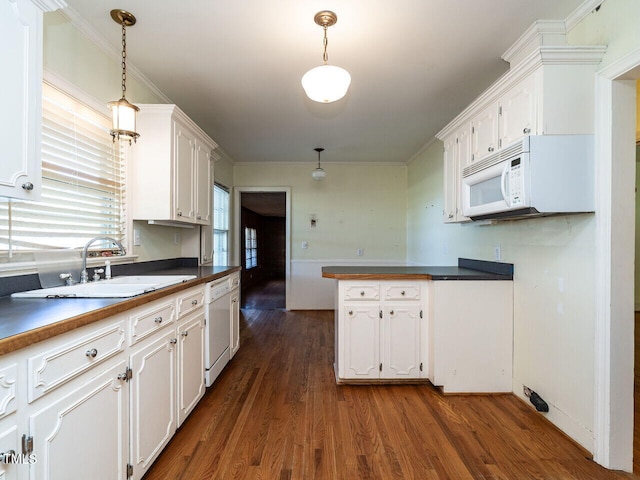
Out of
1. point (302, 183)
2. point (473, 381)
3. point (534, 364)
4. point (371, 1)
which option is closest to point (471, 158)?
point (371, 1)

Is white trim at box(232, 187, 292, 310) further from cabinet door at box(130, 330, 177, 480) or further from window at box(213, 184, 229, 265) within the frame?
cabinet door at box(130, 330, 177, 480)

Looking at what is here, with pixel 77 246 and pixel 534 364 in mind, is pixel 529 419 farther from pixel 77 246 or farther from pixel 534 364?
pixel 77 246

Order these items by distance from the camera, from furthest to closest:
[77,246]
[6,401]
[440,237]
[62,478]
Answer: [440,237], [77,246], [62,478], [6,401]

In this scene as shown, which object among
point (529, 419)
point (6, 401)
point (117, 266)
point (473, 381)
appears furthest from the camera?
point (473, 381)

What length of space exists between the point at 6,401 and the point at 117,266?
1573mm

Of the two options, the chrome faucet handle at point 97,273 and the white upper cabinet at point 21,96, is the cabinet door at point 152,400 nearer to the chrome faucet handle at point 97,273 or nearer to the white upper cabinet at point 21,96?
the chrome faucet handle at point 97,273

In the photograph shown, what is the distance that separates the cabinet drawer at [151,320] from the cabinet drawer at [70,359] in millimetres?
86

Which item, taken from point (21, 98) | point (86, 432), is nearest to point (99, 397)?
point (86, 432)

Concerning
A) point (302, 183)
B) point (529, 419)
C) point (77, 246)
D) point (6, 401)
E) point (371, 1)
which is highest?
point (371, 1)

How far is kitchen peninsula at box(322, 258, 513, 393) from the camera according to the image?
95.0 inches

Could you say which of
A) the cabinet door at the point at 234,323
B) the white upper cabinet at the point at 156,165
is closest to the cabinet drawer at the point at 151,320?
the white upper cabinet at the point at 156,165

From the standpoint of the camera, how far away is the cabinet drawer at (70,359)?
3.03 ft

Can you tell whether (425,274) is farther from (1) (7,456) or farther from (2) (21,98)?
(2) (21,98)

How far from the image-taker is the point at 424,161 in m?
4.52
